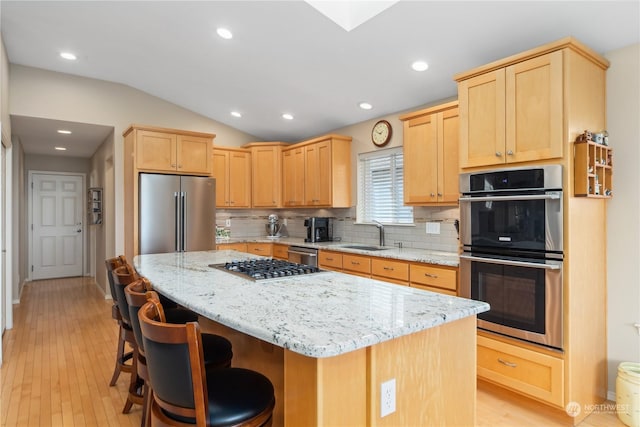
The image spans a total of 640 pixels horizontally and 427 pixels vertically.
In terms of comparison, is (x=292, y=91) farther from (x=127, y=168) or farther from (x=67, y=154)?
(x=67, y=154)

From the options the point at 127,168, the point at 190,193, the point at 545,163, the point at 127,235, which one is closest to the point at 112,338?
the point at 127,235

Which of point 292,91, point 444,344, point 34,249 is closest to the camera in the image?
point 444,344

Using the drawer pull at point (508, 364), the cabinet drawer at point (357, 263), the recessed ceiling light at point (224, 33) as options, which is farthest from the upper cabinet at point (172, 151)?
the drawer pull at point (508, 364)

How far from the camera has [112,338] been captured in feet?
12.9

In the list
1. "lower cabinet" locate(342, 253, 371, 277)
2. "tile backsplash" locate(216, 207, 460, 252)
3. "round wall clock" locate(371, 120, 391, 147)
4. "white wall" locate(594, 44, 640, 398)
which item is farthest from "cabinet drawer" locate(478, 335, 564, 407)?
"round wall clock" locate(371, 120, 391, 147)

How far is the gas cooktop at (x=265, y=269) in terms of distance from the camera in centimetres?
209

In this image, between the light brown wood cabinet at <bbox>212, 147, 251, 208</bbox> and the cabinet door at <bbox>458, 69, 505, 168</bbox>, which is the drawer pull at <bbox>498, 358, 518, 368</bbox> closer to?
the cabinet door at <bbox>458, 69, 505, 168</bbox>

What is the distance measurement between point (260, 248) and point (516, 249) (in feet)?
11.8

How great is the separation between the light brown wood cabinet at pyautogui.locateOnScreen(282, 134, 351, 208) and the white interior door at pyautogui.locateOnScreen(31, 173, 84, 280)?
16.5 feet

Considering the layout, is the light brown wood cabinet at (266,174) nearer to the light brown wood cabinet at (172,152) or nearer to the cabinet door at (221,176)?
the cabinet door at (221,176)

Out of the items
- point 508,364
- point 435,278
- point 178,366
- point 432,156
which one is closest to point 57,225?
point 432,156

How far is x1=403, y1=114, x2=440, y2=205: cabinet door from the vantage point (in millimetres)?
3486

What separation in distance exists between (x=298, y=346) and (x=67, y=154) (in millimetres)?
8073

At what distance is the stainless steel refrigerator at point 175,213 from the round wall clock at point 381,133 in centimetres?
219
